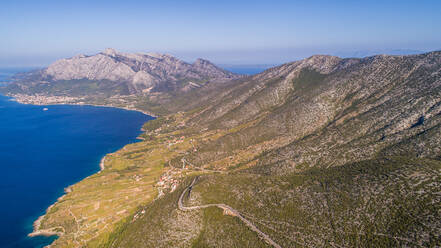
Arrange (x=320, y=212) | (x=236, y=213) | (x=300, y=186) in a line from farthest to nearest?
1. (x=300, y=186)
2. (x=236, y=213)
3. (x=320, y=212)

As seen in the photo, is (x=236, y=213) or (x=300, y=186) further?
(x=300, y=186)

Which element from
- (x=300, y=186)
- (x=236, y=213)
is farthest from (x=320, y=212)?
(x=236, y=213)

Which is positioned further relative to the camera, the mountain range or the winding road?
the winding road

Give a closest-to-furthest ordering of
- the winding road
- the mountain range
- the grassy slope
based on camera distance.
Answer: the grassy slope
the mountain range
the winding road

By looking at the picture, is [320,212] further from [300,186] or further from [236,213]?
[236,213]

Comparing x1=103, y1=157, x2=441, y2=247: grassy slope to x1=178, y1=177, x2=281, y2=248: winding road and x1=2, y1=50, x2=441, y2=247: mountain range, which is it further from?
x1=178, y1=177, x2=281, y2=248: winding road

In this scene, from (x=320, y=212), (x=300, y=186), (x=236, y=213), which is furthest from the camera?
(x=300, y=186)

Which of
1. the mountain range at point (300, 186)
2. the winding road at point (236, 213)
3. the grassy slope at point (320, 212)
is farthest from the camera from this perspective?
the winding road at point (236, 213)

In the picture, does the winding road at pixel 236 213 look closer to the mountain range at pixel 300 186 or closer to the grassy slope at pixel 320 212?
the mountain range at pixel 300 186

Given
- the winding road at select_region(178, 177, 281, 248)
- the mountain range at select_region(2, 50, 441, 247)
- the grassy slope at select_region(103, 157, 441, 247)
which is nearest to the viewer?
the grassy slope at select_region(103, 157, 441, 247)

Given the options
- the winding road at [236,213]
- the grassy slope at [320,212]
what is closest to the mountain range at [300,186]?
the grassy slope at [320,212]

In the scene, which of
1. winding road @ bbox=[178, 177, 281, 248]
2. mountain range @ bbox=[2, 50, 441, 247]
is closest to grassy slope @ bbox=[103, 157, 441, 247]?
mountain range @ bbox=[2, 50, 441, 247]

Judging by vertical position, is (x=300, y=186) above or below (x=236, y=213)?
above
